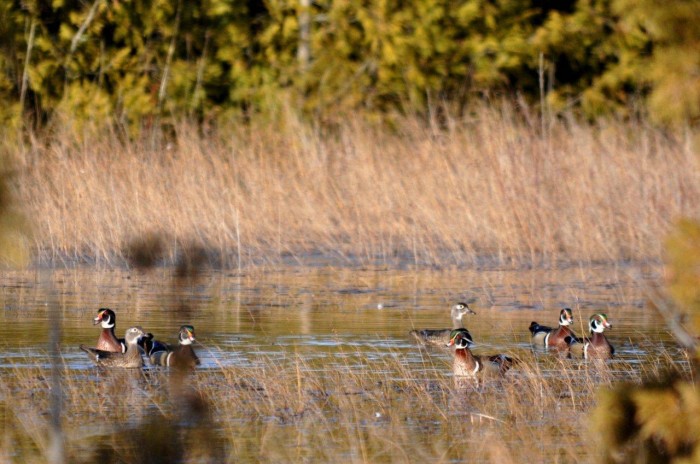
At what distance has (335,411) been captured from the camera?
22.8ft

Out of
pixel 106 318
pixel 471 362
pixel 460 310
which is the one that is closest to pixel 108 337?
pixel 106 318

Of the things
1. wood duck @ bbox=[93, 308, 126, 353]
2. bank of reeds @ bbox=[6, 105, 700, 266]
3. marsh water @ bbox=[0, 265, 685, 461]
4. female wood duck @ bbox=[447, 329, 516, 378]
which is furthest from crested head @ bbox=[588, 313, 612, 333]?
bank of reeds @ bbox=[6, 105, 700, 266]

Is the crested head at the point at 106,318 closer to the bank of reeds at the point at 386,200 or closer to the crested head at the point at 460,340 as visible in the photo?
the crested head at the point at 460,340

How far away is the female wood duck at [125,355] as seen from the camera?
8312 mm

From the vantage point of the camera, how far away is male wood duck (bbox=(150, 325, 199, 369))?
348 cm

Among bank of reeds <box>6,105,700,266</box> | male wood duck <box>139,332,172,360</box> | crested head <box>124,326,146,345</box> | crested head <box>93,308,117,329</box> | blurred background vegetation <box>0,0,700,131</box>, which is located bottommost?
male wood duck <box>139,332,172,360</box>

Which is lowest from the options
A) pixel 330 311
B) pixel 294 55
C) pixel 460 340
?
pixel 460 340

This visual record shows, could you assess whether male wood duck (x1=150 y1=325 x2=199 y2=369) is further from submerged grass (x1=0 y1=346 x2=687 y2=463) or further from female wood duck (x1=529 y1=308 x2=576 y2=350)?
female wood duck (x1=529 y1=308 x2=576 y2=350)

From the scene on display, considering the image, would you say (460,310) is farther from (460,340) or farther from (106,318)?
(106,318)

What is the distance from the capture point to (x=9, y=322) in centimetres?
964

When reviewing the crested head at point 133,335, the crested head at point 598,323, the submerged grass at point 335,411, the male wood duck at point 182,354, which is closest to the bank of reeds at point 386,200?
the crested head at point 133,335

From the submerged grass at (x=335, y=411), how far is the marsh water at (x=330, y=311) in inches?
4.0

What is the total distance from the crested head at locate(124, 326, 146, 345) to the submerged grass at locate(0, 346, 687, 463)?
0.60 m

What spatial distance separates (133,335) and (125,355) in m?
0.30
